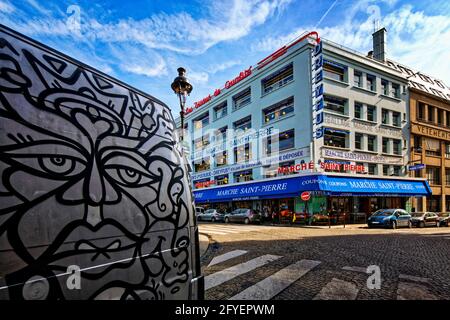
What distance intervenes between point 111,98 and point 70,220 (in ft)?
3.53

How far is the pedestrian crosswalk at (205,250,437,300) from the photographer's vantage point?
4.00 meters

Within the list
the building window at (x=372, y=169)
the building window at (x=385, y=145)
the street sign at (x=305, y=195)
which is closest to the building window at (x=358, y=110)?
the building window at (x=385, y=145)

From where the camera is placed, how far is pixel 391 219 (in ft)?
53.2

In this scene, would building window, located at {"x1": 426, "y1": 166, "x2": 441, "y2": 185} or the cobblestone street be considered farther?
building window, located at {"x1": 426, "y1": 166, "x2": 441, "y2": 185}

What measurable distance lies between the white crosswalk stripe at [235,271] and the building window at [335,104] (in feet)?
56.0

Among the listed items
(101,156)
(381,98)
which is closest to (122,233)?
(101,156)

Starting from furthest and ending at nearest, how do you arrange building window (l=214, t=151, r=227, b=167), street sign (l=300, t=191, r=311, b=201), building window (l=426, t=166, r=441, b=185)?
1. building window (l=214, t=151, r=227, b=167)
2. building window (l=426, t=166, r=441, b=185)
3. street sign (l=300, t=191, r=311, b=201)

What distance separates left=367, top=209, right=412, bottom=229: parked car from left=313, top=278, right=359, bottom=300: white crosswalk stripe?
1441 centimetres

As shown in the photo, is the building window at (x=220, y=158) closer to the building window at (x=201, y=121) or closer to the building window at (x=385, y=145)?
the building window at (x=201, y=121)

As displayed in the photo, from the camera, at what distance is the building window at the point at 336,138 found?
2009cm

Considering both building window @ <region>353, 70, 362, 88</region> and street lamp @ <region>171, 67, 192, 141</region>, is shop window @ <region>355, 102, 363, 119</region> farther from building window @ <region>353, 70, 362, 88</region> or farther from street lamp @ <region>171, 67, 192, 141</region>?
street lamp @ <region>171, 67, 192, 141</region>

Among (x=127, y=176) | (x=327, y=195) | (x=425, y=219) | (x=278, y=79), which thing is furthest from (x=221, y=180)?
(x=127, y=176)

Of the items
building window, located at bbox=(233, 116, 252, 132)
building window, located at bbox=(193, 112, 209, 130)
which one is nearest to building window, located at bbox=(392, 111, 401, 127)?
building window, located at bbox=(233, 116, 252, 132)

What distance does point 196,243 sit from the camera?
238cm
